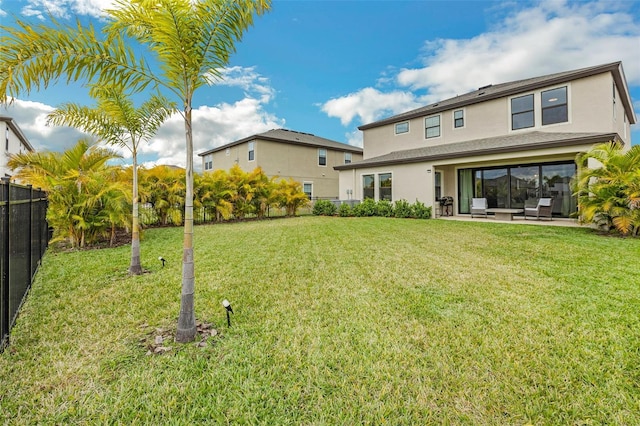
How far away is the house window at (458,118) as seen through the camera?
14.9m

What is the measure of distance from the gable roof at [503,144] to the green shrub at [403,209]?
2085mm

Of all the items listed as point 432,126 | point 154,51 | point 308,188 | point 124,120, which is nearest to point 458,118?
point 432,126

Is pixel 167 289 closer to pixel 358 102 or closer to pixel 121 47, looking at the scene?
pixel 121 47

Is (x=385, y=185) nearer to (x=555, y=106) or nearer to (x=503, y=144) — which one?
(x=503, y=144)

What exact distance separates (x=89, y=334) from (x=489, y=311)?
417cm

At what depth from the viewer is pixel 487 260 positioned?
5.62 metres

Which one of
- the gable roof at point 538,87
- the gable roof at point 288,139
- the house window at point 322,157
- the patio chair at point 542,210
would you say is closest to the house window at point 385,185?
the gable roof at point 538,87

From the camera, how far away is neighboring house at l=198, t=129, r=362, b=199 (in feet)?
70.2

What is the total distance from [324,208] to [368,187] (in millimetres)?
2762

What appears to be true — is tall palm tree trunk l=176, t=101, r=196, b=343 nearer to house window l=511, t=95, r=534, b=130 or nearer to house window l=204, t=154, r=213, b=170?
house window l=511, t=95, r=534, b=130

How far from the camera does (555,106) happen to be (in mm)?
11945

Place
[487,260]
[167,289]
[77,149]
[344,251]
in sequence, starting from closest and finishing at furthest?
[167,289] < [487,260] < [344,251] < [77,149]

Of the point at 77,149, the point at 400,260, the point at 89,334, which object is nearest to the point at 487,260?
the point at 400,260


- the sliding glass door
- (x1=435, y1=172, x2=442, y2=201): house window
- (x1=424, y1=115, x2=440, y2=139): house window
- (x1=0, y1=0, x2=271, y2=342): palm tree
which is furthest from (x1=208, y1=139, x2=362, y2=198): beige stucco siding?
(x1=0, y1=0, x2=271, y2=342): palm tree
